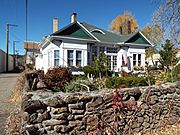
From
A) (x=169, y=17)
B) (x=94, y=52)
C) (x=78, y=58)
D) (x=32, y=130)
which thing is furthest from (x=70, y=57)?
(x=32, y=130)

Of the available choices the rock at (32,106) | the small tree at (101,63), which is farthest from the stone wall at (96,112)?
the small tree at (101,63)

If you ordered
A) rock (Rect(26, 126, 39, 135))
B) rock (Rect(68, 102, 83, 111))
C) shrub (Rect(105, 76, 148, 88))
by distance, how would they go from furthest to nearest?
1. shrub (Rect(105, 76, 148, 88))
2. rock (Rect(68, 102, 83, 111))
3. rock (Rect(26, 126, 39, 135))

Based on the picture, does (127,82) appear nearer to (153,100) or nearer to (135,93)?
(153,100)

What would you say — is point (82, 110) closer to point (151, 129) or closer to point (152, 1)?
point (151, 129)

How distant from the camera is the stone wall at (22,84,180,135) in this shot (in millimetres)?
4285

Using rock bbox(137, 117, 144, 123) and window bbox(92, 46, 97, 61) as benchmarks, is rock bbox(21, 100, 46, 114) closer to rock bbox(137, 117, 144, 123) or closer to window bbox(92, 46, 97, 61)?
rock bbox(137, 117, 144, 123)

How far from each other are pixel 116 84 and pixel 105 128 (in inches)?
107

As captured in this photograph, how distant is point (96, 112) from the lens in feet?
15.6

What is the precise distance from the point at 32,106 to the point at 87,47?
492 inches

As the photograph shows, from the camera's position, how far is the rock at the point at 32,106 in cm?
412

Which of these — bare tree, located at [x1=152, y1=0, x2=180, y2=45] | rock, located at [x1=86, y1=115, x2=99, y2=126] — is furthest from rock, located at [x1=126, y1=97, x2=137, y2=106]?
bare tree, located at [x1=152, y1=0, x2=180, y2=45]

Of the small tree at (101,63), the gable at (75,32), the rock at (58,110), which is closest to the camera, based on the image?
the rock at (58,110)

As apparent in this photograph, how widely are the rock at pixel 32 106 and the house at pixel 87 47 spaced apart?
10.9 metres

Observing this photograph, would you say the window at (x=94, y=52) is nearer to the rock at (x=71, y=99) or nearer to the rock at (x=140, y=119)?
the rock at (x=140, y=119)
